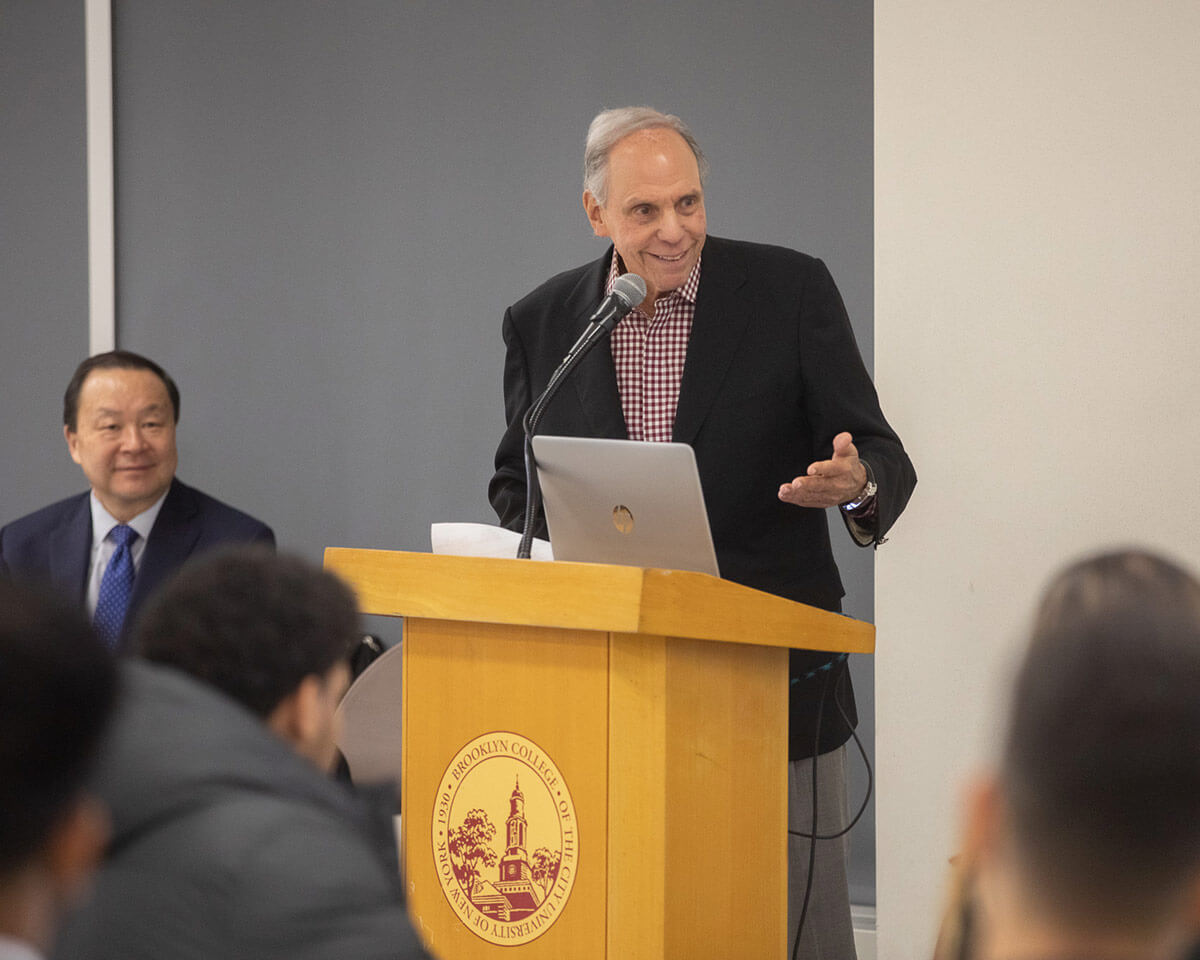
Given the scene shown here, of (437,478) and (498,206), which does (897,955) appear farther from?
(498,206)

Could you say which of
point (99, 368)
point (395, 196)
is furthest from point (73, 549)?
point (395, 196)

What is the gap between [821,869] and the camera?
2.46 metres

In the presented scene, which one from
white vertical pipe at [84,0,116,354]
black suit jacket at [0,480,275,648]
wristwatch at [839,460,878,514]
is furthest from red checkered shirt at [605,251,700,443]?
white vertical pipe at [84,0,116,354]

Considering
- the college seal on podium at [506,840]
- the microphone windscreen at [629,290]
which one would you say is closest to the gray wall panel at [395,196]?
the microphone windscreen at [629,290]

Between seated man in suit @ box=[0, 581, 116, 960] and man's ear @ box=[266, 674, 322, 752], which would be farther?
man's ear @ box=[266, 674, 322, 752]

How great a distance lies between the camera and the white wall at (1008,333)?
3.11 meters

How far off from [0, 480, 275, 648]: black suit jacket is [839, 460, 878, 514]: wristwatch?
6.26 ft

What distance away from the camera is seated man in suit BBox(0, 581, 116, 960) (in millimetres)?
857

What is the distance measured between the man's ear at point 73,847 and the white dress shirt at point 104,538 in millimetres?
3019

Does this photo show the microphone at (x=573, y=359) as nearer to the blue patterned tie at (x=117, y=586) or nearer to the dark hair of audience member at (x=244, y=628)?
the dark hair of audience member at (x=244, y=628)

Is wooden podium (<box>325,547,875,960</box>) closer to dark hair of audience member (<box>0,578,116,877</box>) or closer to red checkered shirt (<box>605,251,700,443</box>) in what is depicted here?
red checkered shirt (<box>605,251,700,443</box>)

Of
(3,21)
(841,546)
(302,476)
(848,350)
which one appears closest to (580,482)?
(848,350)

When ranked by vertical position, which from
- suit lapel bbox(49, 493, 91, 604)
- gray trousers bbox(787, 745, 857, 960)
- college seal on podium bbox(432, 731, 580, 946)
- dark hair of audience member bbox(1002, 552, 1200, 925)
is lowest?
gray trousers bbox(787, 745, 857, 960)

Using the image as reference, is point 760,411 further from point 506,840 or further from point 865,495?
point 506,840
